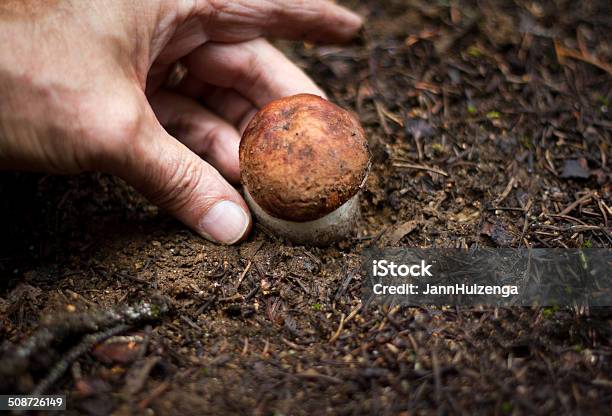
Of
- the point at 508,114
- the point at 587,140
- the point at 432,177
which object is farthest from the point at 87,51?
the point at 587,140

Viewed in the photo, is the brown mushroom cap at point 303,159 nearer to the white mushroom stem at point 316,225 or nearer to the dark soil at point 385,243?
the white mushroom stem at point 316,225

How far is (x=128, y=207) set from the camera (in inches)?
140

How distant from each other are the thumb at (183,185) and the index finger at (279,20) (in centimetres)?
108

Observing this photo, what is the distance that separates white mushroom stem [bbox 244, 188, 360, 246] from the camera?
312cm

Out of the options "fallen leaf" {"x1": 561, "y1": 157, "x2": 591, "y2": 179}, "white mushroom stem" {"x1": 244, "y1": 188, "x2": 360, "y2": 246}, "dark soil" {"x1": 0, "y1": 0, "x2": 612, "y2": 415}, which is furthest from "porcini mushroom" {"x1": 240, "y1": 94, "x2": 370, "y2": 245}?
"fallen leaf" {"x1": 561, "y1": 157, "x2": 591, "y2": 179}

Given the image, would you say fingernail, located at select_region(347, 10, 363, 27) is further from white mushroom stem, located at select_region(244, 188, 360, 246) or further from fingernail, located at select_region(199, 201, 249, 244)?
fingernail, located at select_region(199, 201, 249, 244)

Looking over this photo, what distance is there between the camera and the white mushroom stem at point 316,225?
10.2ft

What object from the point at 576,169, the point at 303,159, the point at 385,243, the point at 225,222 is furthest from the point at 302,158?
the point at 576,169

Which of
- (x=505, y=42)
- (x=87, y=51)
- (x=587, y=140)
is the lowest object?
(x=587, y=140)

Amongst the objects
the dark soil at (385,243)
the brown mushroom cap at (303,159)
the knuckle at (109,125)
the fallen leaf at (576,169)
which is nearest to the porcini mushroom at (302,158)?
the brown mushroom cap at (303,159)

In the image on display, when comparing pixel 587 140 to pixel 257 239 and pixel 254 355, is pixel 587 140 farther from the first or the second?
pixel 254 355

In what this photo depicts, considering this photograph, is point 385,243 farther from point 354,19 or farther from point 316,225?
point 354,19

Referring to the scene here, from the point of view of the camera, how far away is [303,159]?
8.73 ft

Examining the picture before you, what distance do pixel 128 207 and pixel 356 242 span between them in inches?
61.3
